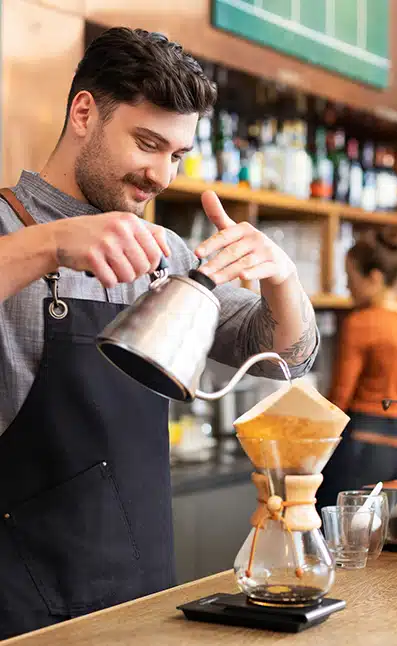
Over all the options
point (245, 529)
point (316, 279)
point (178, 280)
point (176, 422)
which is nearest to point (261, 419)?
Result: point (178, 280)

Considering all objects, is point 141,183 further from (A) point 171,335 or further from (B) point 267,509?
(B) point 267,509

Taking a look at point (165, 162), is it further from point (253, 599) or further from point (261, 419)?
point (253, 599)

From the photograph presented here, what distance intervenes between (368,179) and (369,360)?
1319 millimetres

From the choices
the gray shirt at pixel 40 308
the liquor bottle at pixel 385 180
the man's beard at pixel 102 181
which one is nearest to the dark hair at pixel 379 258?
the liquor bottle at pixel 385 180

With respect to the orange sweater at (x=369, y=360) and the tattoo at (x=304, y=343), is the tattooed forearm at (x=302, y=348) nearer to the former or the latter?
the tattoo at (x=304, y=343)

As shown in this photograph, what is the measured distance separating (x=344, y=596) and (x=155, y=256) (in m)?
0.53

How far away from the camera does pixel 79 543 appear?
1.63 metres

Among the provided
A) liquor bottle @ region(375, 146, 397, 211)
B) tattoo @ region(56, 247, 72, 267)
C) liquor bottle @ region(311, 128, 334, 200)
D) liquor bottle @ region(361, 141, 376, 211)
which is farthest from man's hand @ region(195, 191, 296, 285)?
liquor bottle @ region(375, 146, 397, 211)

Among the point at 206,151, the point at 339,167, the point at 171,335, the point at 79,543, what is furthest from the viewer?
the point at 339,167

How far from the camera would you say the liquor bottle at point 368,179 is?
15.0 feet

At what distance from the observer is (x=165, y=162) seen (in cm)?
174

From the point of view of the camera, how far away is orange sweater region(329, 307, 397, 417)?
354 cm

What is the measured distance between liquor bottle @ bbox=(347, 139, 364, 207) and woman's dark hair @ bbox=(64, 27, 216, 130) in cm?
283

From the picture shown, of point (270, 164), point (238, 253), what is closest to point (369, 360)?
point (270, 164)
